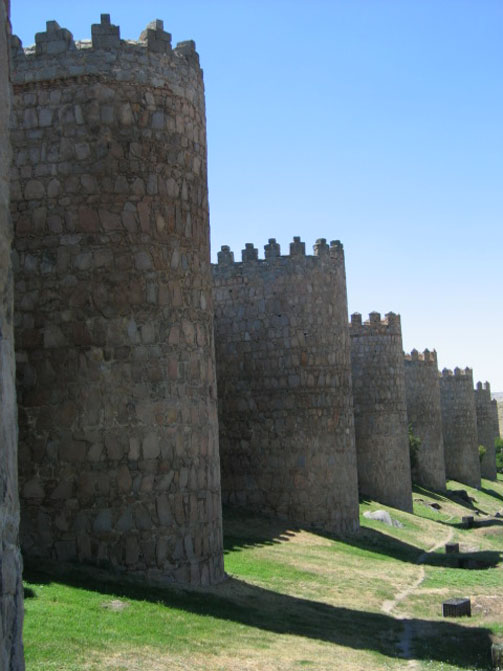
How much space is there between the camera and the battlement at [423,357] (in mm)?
39250

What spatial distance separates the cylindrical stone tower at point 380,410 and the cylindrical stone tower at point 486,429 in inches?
1000

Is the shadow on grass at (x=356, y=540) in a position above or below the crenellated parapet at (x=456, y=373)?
below

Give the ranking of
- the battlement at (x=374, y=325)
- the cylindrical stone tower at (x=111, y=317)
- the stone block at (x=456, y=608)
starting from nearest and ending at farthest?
the cylindrical stone tower at (x=111, y=317), the stone block at (x=456, y=608), the battlement at (x=374, y=325)

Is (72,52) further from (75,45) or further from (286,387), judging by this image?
(286,387)

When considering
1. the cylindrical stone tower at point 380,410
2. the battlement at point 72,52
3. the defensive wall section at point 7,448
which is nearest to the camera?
the defensive wall section at point 7,448

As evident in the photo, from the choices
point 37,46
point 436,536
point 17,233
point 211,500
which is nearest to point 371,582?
point 211,500

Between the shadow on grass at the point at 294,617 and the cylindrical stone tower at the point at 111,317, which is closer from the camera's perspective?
the shadow on grass at the point at 294,617

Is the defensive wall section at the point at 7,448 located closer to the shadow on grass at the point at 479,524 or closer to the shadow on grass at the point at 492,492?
the shadow on grass at the point at 479,524

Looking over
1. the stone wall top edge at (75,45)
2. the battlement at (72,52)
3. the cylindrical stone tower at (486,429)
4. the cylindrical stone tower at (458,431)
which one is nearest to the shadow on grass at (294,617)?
the battlement at (72,52)

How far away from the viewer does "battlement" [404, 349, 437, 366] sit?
39250 mm

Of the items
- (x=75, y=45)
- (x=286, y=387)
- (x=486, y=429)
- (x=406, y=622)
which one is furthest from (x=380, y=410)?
(x=486, y=429)

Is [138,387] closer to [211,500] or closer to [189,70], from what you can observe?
[211,500]

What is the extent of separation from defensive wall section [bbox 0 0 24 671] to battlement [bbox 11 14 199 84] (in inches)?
251

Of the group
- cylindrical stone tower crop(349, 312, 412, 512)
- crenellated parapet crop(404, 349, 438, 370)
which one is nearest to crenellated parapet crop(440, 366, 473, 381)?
crenellated parapet crop(404, 349, 438, 370)
